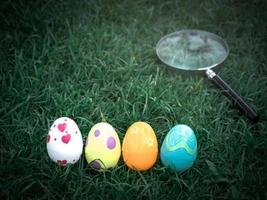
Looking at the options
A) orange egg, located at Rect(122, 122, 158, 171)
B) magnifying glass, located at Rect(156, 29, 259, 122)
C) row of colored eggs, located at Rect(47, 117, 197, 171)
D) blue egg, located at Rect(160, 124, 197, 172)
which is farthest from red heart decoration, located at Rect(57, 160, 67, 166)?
magnifying glass, located at Rect(156, 29, 259, 122)

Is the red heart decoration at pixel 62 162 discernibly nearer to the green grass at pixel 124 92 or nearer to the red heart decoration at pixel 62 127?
the green grass at pixel 124 92

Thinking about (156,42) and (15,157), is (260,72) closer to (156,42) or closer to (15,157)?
(156,42)

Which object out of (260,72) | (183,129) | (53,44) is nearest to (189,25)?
(260,72)

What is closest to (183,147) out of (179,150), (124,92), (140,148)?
(179,150)

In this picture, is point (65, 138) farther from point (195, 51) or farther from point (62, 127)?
point (195, 51)

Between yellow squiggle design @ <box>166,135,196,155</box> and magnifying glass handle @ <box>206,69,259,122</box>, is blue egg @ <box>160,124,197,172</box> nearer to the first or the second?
yellow squiggle design @ <box>166,135,196,155</box>

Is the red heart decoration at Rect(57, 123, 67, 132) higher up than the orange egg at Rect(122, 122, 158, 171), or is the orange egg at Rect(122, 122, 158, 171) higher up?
the red heart decoration at Rect(57, 123, 67, 132)

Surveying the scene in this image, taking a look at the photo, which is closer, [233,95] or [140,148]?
[140,148]
